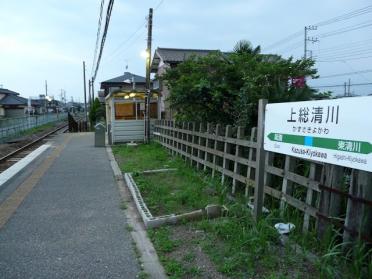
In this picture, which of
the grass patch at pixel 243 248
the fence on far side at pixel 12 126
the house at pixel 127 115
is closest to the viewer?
the grass patch at pixel 243 248

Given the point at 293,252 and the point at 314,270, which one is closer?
the point at 314,270

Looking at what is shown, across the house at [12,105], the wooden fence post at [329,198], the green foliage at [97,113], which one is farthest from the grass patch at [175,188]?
the house at [12,105]

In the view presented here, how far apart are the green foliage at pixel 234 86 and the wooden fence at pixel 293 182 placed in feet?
1.75

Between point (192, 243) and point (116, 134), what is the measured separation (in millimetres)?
13667

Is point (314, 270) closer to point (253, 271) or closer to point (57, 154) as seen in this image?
point (253, 271)

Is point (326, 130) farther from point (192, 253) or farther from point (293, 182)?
point (192, 253)

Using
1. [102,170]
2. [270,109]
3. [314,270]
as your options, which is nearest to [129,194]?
[102,170]

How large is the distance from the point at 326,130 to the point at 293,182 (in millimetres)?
1381

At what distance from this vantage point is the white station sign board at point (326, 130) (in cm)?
302

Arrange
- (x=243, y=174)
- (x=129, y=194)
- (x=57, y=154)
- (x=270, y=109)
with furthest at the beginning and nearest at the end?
(x=57, y=154) → (x=129, y=194) → (x=243, y=174) → (x=270, y=109)

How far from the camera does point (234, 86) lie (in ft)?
27.1

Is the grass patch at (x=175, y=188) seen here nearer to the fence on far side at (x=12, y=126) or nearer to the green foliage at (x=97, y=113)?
the fence on far side at (x=12, y=126)

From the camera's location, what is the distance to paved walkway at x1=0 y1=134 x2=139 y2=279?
394 centimetres

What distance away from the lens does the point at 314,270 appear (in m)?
3.55
